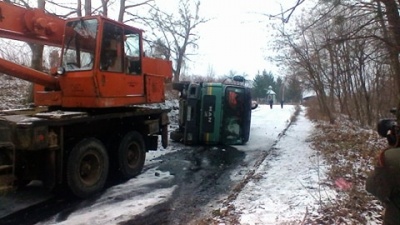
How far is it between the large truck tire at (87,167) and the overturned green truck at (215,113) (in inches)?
214

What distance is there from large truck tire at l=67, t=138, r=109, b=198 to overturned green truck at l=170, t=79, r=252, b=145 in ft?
17.8

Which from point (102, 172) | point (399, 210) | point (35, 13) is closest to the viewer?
point (399, 210)

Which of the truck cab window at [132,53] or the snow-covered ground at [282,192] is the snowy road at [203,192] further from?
the truck cab window at [132,53]

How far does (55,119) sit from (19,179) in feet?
3.96

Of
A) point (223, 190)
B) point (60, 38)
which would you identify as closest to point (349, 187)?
point (223, 190)

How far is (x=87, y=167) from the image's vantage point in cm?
713

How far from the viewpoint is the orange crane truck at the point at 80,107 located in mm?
6152

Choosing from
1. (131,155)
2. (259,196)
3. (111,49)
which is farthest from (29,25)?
(259,196)

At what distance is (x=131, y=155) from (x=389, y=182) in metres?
6.57

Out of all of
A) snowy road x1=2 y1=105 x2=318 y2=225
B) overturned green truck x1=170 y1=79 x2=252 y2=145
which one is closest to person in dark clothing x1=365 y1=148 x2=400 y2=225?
snowy road x1=2 y1=105 x2=318 y2=225

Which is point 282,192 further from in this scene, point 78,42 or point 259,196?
point 78,42

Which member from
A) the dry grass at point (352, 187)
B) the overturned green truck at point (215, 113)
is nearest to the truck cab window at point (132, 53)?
the overturned green truck at point (215, 113)

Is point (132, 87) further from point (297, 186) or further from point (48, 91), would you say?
point (297, 186)

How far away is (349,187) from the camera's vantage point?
6.57m
